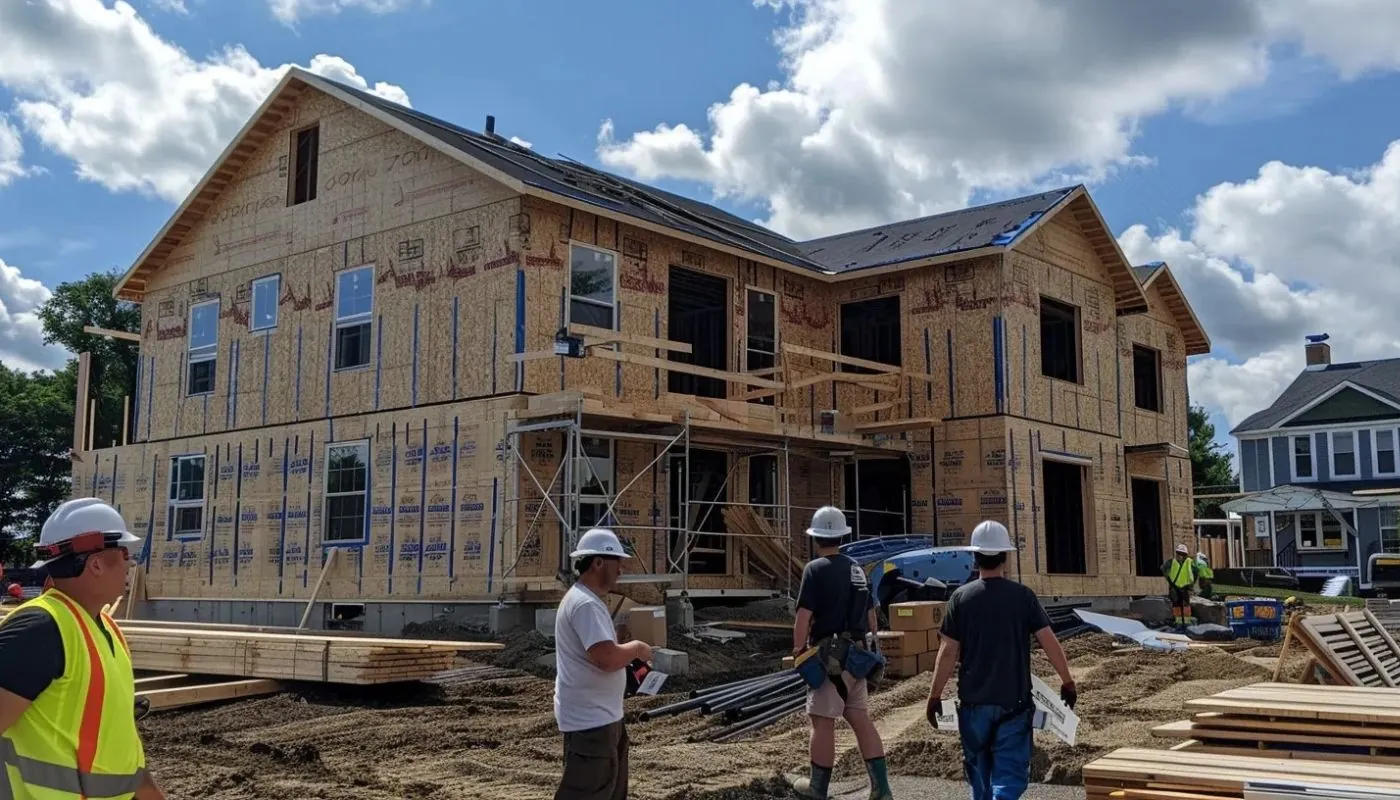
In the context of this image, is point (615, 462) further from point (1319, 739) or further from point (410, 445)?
point (1319, 739)

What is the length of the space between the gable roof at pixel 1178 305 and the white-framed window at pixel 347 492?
15.0 meters

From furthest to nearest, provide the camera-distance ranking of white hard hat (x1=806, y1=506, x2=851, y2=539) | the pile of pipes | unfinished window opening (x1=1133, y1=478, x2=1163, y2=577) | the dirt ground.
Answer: unfinished window opening (x1=1133, y1=478, x2=1163, y2=577), the pile of pipes, the dirt ground, white hard hat (x1=806, y1=506, x2=851, y2=539)

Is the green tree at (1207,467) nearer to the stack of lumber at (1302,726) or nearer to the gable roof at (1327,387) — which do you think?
the gable roof at (1327,387)

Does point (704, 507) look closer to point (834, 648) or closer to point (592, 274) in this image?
point (592, 274)

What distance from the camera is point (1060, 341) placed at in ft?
75.6

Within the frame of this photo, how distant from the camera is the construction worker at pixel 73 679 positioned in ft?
11.2

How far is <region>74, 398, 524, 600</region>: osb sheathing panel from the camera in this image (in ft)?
55.9

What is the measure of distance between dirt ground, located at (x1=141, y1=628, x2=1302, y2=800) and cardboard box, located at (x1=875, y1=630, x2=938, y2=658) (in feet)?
1.36

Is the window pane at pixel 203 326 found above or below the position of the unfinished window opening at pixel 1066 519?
above

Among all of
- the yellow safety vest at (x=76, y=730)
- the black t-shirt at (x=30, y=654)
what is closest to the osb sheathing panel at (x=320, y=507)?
the yellow safety vest at (x=76, y=730)

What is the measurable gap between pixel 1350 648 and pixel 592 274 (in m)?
10.7

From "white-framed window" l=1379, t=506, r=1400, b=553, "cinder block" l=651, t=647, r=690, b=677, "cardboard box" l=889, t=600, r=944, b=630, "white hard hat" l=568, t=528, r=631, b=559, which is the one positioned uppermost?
"white-framed window" l=1379, t=506, r=1400, b=553

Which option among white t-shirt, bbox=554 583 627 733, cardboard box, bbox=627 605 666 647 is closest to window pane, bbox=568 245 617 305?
cardboard box, bbox=627 605 666 647

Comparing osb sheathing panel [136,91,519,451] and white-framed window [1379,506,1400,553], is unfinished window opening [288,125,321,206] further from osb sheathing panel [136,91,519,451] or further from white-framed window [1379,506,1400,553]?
white-framed window [1379,506,1400,553]
